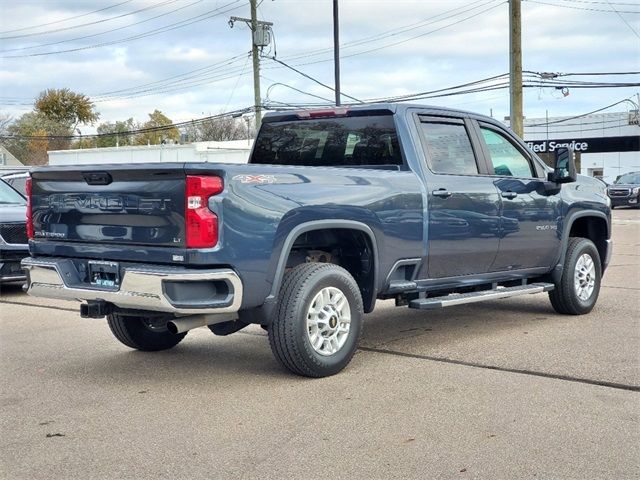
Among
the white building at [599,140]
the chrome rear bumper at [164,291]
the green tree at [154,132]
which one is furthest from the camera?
the green tree at [154,132]

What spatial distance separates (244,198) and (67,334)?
343 cm

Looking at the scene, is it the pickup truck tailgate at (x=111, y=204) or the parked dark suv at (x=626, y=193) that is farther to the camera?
the parked dark suv at (x=626, y=193)

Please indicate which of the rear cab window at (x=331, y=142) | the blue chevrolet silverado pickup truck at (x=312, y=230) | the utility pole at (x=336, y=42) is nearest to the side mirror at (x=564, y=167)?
the blue chevrolet silverado pickup truck at (x=312, y=230)

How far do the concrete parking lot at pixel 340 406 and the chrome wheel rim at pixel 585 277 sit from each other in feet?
1.93

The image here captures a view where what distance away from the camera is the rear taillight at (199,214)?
213 inches

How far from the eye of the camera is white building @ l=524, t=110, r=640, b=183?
56.8 m

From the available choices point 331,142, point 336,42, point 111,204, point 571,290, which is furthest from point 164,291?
point 336,42

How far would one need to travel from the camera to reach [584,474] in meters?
4.17

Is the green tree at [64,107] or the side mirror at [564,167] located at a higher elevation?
the green tree at [64,107]

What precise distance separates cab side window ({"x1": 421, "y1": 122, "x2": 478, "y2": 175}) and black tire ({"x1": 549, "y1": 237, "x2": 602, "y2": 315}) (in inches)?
69.8

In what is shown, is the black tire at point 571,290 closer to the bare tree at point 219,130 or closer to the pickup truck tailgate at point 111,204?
the pickup truck tailgate at point 111,204

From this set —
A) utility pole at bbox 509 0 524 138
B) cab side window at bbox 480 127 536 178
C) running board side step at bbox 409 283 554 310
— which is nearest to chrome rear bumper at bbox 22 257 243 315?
running board side step at bbox 409 283 554 310

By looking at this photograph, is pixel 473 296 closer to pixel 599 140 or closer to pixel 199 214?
pixel 199 214

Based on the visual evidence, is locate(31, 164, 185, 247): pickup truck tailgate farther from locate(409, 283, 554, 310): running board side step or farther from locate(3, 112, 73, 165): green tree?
locate(3, 112, 73, 165): green tree
